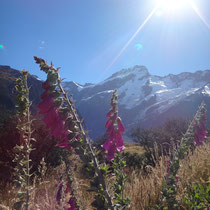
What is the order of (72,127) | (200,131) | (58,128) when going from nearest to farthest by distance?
(72,127) → (58,128) → (200,131)

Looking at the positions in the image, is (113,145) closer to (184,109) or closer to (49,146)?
(49,146)

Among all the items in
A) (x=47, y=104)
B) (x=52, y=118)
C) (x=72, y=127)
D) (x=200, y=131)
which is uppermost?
(x=47, y=104)

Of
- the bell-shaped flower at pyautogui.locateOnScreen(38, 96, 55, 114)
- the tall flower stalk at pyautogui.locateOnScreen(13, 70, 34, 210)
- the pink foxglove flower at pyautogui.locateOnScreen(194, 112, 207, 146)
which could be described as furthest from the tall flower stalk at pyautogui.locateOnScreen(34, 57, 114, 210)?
the pink foxglove flower at pyautogui.locateOnScreen(194, 112, 207, 146)

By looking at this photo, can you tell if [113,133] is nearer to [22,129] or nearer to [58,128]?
[58,128]

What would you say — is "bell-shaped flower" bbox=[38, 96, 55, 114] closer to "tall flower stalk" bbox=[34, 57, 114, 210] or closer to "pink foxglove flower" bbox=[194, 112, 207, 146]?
"tall flower stalk" bbox=[34, 57, 114, 210]

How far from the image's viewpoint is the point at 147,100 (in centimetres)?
17875

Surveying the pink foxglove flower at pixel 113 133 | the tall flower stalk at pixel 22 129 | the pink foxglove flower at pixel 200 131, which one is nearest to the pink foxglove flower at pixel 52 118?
the tall flower stalk at pixel 22 129

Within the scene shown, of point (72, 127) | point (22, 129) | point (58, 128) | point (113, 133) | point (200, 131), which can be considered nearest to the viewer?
point (72, 127)

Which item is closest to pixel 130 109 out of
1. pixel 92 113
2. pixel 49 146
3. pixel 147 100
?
pixel 147 100

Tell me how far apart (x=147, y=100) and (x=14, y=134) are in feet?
588

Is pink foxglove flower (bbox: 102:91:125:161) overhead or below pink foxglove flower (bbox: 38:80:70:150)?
below

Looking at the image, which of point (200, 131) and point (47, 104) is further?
point (200, 131)

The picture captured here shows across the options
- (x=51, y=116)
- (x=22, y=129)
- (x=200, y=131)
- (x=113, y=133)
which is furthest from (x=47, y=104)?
(x=200, y=131)

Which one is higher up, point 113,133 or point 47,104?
point 47,104
